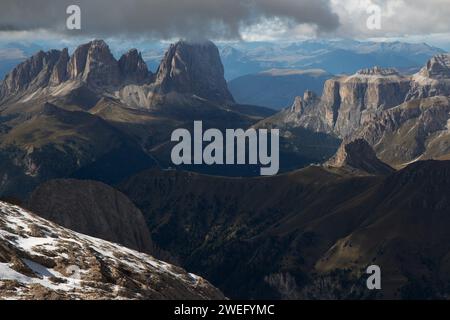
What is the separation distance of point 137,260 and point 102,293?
148ft

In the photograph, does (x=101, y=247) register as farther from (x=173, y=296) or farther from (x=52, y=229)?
(x=173, y=296)

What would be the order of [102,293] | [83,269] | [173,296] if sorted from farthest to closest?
1. [173,296]
2. [83,269]
3. [102,293]

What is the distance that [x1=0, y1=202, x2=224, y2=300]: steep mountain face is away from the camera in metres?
126

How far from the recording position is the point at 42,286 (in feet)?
410

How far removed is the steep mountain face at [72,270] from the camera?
126m

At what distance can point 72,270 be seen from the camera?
141250mm

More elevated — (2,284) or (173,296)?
(2,284)
